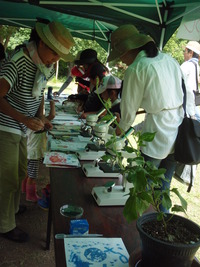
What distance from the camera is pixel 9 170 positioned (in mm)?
1848

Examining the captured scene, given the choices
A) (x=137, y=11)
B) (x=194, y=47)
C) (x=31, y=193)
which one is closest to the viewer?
(x=31, y=193)

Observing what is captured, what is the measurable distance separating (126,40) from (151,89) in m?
0.35

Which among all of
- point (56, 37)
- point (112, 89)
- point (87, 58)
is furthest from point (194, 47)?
point (56, 37)

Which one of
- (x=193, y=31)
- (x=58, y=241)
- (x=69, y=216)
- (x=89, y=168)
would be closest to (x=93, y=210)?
(x=69, y=216)

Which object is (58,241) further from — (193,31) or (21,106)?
(193,31)

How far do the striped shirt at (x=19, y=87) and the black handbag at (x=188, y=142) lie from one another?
1022 mm

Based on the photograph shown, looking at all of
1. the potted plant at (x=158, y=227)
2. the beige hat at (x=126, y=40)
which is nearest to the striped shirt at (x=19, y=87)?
the beige hat at (x=126, y=40)

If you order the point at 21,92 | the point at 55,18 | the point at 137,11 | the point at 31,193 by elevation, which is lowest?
the point at 31,193

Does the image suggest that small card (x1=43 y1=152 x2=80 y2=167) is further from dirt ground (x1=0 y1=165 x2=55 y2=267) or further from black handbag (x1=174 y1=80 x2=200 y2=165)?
dirt ground (x1=0 y1=165 x2=55 y2=267)

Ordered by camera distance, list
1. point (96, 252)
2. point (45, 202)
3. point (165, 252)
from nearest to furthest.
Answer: point (165, 252) → point (96, 252) → point (45, 202)

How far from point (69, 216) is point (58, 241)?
0.49ft

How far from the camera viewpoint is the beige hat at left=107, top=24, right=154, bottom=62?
1.64 m

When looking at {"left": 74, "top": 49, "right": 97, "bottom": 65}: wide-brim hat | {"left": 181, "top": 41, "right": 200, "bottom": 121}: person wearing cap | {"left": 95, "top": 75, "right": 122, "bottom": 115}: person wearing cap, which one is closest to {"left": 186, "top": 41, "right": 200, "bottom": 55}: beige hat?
{"left": 181, "top": 41, "right": 200, "bottom": 121}: person wearing cap

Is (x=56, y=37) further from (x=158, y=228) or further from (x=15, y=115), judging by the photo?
(x=158, y=228)
